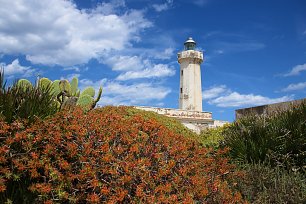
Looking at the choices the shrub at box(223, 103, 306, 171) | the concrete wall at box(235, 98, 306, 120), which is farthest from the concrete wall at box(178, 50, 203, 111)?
the shrub at box(223, 103, 306, 171)

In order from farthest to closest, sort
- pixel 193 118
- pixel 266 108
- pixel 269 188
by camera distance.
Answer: pixel 193 118
pixel 266 108
pixel 269 188

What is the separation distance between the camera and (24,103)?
552cm

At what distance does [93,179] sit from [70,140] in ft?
3.02

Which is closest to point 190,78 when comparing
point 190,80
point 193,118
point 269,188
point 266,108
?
point 190,80

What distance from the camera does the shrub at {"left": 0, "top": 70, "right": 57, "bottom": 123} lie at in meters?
5.38

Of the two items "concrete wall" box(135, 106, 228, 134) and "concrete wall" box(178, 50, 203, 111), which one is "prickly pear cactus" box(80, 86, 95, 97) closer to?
"concrete wall" box(135, 106, 228, 134)

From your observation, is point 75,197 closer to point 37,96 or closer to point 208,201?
point 208,201

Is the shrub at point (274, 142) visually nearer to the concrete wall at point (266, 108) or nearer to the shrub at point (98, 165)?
the shrub at point (98, 165)

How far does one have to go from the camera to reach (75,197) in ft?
13.8

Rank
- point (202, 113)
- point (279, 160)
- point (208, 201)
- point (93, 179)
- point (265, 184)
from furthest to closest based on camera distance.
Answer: point (202, 113) < point (279, 160) < point (265, 184) < point (208, 201) < point (93, 179)

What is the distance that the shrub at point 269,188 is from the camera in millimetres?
5062

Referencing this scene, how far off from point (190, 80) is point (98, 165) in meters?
36.4

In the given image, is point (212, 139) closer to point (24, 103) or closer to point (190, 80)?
point (24, 103)

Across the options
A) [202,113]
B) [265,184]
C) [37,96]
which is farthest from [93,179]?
[202,113]
